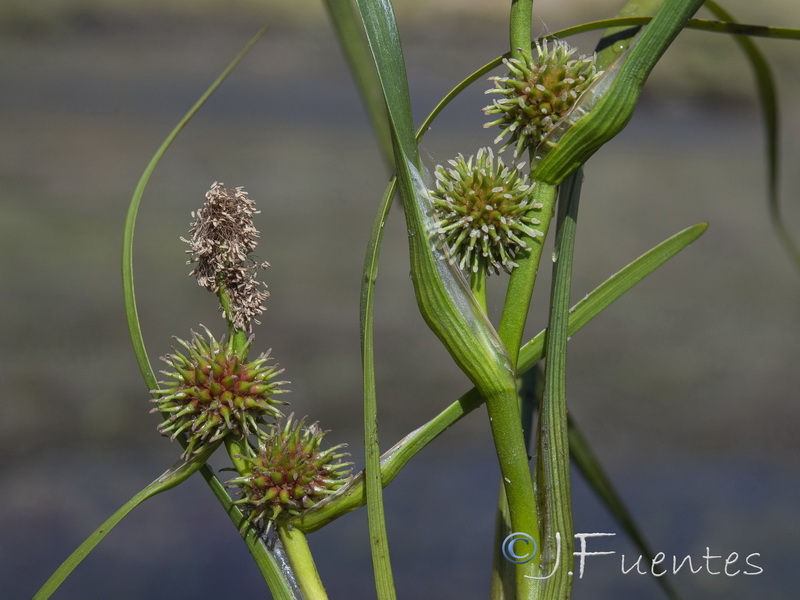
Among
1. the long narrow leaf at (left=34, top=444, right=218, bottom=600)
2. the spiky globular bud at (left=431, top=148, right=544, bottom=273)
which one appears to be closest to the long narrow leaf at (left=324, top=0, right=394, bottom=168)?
the spiky globular bud at (left=431, top=148, right=544, bottom=273)

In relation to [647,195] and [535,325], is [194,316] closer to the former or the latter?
[535,325]

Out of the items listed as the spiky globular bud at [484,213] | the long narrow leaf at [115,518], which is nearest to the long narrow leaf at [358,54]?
the spiky globular bud at [484,213]

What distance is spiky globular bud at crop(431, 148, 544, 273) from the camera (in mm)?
248

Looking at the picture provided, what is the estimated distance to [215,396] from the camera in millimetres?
255

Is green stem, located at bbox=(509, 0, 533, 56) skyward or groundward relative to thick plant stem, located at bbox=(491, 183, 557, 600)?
skyward

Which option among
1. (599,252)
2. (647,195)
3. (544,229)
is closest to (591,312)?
(544,229)

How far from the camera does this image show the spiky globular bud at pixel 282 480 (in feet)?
0.84

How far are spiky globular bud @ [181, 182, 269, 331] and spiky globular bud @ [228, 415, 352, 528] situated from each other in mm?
45

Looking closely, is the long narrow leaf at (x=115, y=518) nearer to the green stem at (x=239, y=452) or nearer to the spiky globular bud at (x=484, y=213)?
the green stem at (x=239, y=452)

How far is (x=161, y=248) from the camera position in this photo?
200 cm

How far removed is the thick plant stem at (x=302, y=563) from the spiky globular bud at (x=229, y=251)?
0.08 metres

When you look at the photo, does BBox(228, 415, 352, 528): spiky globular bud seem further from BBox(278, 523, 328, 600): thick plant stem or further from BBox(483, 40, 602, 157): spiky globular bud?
BBox(483, 40, 602, 157): spiky globular bud

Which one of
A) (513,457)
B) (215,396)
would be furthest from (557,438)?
(215,396)

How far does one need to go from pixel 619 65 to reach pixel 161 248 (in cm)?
191
